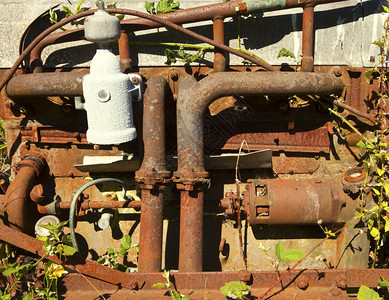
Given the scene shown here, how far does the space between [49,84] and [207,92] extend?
3.82ft

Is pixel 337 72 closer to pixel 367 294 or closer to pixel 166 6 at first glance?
pixel 166 6

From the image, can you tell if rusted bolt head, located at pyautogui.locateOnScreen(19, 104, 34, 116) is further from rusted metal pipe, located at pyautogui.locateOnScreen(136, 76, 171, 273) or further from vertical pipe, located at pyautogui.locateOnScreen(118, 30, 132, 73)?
rusted metal pipe, located at pyautogui.locateOnScreen(136, 76, 171, 273)

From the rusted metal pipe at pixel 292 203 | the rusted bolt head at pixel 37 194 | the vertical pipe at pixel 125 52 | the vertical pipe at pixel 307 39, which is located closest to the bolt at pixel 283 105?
the vertical pipe at pixel 307 39

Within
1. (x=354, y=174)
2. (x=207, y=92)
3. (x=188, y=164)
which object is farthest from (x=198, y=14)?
(x=354, y=174)

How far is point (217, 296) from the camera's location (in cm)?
289

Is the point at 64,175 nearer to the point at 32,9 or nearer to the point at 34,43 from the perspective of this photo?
the point at 34,43

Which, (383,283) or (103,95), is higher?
(103,95)

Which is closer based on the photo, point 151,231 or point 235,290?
point 235,290

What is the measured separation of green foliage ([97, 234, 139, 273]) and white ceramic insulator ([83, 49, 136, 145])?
95cm

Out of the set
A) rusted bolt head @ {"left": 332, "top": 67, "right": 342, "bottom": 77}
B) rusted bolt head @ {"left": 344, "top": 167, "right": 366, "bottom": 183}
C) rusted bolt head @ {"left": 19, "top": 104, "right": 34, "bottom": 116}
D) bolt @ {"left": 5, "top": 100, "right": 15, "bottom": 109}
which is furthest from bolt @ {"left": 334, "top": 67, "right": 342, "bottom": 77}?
bolt @ {"left": 5, "top": 100, "right": 15, "bottom": 109}

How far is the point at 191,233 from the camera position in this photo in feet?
10.4

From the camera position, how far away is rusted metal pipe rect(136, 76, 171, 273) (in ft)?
10.4

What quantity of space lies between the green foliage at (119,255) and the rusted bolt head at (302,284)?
1260 millimetres

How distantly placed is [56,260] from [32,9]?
6.70 ft
